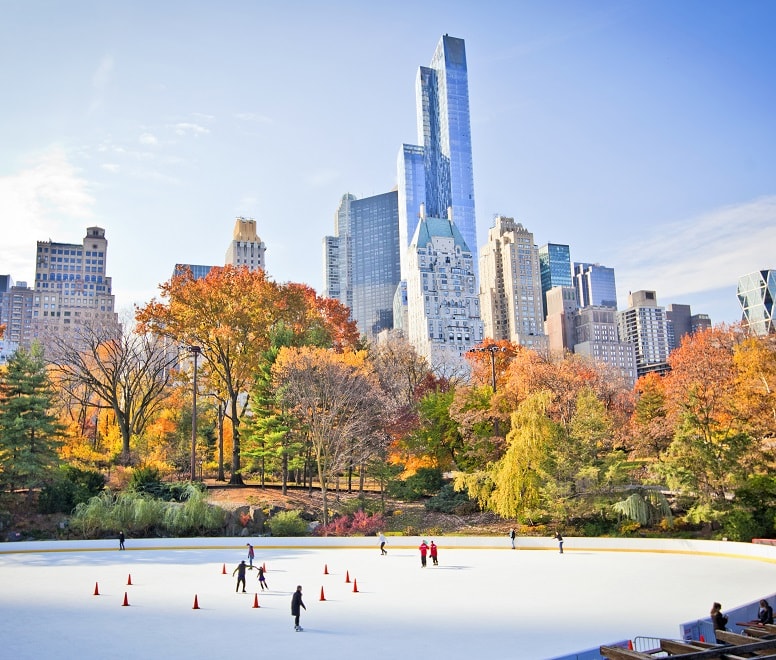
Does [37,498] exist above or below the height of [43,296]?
below

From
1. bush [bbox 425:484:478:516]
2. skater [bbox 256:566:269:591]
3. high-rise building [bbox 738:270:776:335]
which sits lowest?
skater [bbox 256:566:269:591]

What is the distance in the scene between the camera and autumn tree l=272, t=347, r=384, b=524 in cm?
4275

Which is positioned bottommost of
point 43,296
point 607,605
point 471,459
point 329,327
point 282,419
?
point 607,605

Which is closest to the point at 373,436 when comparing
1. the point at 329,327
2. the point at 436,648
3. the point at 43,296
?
the point at 329,327

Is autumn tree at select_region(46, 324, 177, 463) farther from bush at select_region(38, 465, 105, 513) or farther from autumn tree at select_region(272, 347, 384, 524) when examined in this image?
autumn tree at select_region(272, 347, 384, 524)

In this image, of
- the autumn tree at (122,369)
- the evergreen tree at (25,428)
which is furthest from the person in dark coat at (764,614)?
the autumn tree at (122,369)

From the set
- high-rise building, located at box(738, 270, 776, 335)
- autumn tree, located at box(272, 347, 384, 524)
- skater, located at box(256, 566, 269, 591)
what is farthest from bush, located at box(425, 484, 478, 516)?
high-rise building, located at box(738, 270, 776, 335)

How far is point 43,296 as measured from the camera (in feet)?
636

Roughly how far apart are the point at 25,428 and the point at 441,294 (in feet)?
500

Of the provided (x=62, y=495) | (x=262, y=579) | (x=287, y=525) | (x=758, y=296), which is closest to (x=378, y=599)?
(x=262, y=579)

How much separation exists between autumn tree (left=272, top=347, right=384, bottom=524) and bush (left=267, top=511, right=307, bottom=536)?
1717mm

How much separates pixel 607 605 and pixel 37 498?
37546mm

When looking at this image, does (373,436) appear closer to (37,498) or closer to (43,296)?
(37,498)

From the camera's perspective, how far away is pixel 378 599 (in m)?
21.8
